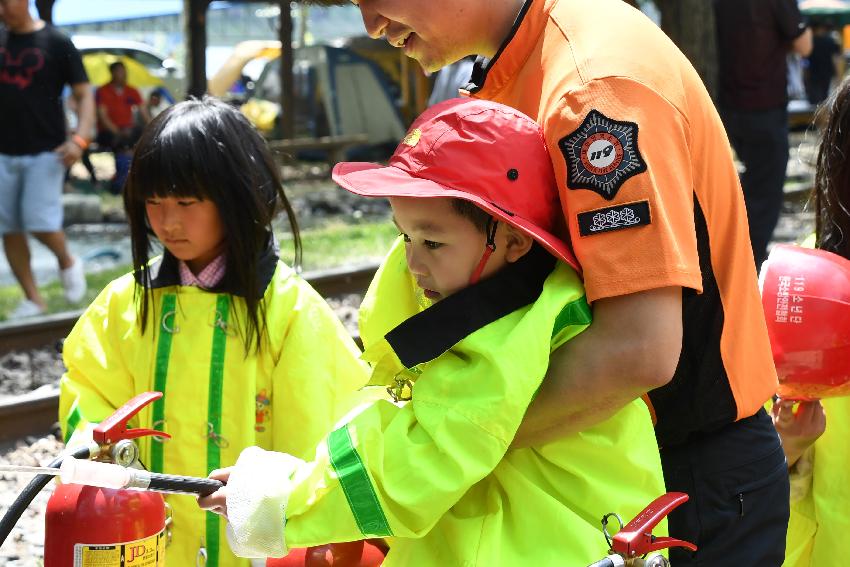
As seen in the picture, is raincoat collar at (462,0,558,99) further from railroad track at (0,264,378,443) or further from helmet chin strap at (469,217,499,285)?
railroad track at (0,264,378,443)

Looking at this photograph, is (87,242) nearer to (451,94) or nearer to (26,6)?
(26,6)

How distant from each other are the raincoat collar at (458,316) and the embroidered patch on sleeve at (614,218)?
0.16 metres

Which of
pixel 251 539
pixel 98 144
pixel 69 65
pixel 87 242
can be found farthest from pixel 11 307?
pixel 98 144

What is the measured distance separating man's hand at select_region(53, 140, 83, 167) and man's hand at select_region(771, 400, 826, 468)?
6750mm

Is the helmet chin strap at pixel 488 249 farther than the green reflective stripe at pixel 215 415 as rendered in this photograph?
No

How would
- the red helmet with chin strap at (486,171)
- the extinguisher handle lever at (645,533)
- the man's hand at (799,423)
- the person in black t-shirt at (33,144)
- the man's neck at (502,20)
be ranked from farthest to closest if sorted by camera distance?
the person in black t-shirt at (33,144)
the man's hand at (799,423)
the man's neck at (502,20)
the red helmet with chin strap at (486,171)
the extinguisher handle lever at (645,533)

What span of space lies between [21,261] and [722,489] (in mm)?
7311

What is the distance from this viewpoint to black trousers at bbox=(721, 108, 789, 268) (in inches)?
358

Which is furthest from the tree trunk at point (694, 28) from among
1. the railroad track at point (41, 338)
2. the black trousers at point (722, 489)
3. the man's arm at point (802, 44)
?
the black trousers at point (722, 489)

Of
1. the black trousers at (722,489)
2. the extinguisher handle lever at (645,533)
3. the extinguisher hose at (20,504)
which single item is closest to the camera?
the extinguisher handle lever at (645,533)

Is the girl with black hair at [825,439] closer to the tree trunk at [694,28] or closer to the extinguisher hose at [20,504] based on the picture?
the extinguisher hose at [20,504]

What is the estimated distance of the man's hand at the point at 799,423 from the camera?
293cm

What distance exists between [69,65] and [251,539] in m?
7.50

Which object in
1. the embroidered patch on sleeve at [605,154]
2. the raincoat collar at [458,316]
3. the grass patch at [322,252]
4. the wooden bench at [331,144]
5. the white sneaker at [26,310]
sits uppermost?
the embroidered patch on sleeve at [605,154]
